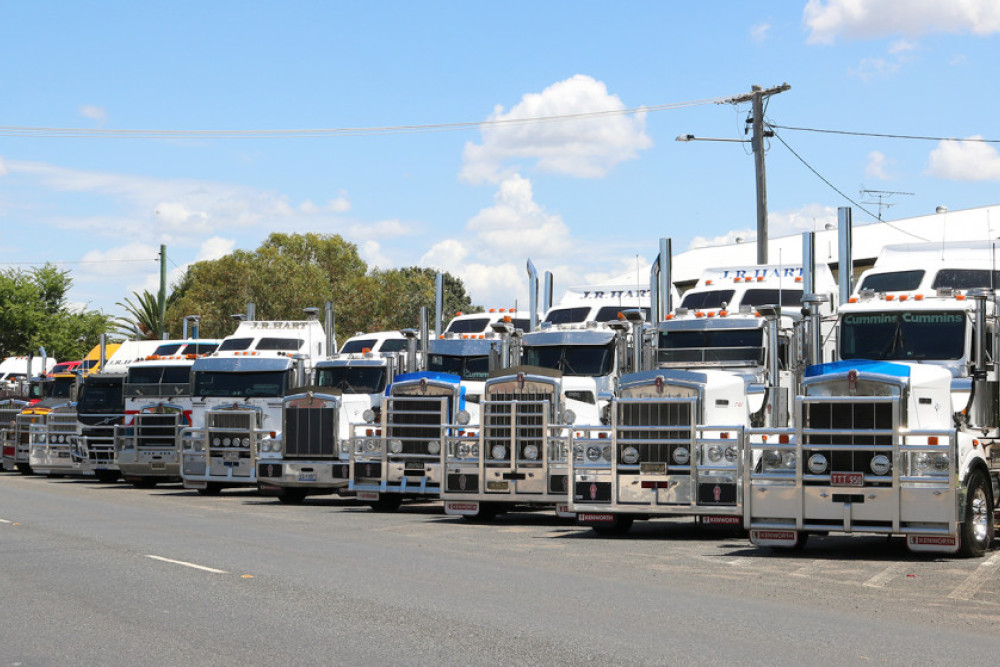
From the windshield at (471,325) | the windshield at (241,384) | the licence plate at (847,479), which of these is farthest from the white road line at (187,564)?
the windshield at (471,325)

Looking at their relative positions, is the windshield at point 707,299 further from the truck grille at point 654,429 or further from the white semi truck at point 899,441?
the white semi truck at point 899,441

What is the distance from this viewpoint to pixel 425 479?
955 inches

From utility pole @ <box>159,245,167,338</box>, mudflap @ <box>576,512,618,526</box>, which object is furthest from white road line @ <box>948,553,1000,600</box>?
utility pole @ <box>159,245,167,338</box>

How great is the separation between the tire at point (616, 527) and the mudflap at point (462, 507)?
2996mm

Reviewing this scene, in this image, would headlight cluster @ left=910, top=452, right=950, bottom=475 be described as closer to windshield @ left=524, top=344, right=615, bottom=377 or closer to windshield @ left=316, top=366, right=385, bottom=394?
windshield @ left=524, top=344, right=615, bottom=377

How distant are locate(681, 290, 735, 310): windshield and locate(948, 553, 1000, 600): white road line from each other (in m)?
10.1

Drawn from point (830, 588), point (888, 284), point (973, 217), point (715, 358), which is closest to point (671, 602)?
point (830, 588)

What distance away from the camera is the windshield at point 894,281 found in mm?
21828

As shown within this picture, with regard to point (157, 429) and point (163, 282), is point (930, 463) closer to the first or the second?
point (157, 429)

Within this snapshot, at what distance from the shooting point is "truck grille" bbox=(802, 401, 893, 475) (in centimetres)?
1653

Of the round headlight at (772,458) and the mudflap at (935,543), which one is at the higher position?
the round headlight at (772,458)

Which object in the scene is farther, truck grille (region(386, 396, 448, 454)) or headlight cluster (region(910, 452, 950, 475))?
truck grille (region(386, 396, 448, 454))

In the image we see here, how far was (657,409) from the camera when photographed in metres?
19.5

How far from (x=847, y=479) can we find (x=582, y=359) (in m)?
7.35
